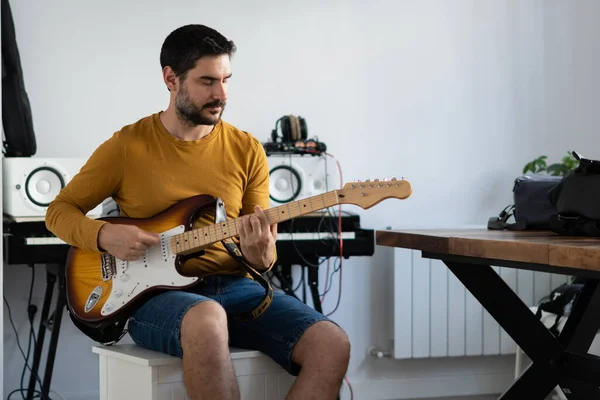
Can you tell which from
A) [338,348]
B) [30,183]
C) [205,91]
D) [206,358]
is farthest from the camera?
[30,183]

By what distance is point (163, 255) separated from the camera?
6.35 ft

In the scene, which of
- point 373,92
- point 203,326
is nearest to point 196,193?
point 203,326

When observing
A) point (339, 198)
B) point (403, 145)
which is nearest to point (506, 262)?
point (339, 198)

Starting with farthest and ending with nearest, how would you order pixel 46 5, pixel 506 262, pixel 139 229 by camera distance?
pixel 46 5 → pixel 139 229 → pixel 506 262

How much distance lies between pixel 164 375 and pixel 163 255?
0.96 ft

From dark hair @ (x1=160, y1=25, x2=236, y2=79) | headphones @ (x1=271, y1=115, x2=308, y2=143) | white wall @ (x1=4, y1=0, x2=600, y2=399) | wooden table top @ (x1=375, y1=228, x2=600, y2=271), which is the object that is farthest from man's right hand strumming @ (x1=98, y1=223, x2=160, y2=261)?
white wall @ (x1=4, y1=0, x2=600, y2=399)

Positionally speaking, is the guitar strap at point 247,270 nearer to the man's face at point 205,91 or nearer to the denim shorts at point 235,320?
the denim shorts at point 235,320

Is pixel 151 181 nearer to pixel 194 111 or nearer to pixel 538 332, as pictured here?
pixel 194 111

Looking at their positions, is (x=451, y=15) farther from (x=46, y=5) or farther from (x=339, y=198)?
(x=339, y=198)

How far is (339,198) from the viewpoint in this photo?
6.10 feet

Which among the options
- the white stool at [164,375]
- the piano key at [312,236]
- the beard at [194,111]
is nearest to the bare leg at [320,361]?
the white stool at [164,375]

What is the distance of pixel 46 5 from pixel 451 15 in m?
1.72

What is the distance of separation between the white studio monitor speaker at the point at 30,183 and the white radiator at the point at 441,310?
1436 mm

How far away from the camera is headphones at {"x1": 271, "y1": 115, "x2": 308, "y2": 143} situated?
316 cm
